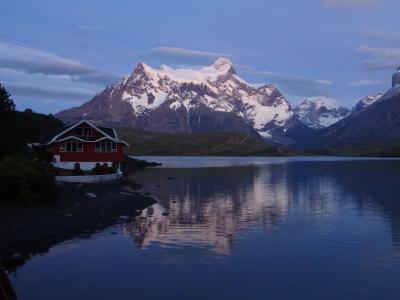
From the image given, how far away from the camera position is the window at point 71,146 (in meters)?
91.7

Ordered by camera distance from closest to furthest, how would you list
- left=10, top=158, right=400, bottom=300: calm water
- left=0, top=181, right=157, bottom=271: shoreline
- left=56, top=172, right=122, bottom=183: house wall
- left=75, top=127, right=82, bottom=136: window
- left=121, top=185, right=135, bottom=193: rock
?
left=10, top=158, right=400, bottom=300: calm water < left=0, top=181, right=157, bottom=271: shoreline < left=121, top=185, right=135, bottom=193: rock < left=56, top=172, right=122, bottom=183: house wall < left=75, top=127, right=82, bottom=136: window

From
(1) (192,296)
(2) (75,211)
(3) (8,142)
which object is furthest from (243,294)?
(3) (8,142)

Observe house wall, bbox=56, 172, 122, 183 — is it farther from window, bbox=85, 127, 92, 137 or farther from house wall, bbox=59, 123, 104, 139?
window, bbox=85, 127, 92, 137

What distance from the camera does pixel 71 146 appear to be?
92.1 m

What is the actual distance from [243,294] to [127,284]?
6.27m

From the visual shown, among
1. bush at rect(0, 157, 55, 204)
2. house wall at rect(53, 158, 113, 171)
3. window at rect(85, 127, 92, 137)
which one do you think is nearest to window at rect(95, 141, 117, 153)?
window at rect(85, 127, 92, 137)

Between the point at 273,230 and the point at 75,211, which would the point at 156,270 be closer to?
the point at 273,230

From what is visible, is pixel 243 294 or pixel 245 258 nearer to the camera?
pixel 243 294

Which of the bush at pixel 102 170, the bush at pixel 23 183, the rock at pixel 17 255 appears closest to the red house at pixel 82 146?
the bush at pixel 102 170

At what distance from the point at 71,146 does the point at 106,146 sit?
5962 millimetres

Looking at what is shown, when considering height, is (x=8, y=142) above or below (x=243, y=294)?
above

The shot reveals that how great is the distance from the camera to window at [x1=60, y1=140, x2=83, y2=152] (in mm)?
91688

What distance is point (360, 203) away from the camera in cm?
7144

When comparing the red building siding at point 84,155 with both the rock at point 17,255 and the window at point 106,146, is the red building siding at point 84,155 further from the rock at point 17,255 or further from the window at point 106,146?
the rock at point 17,255
